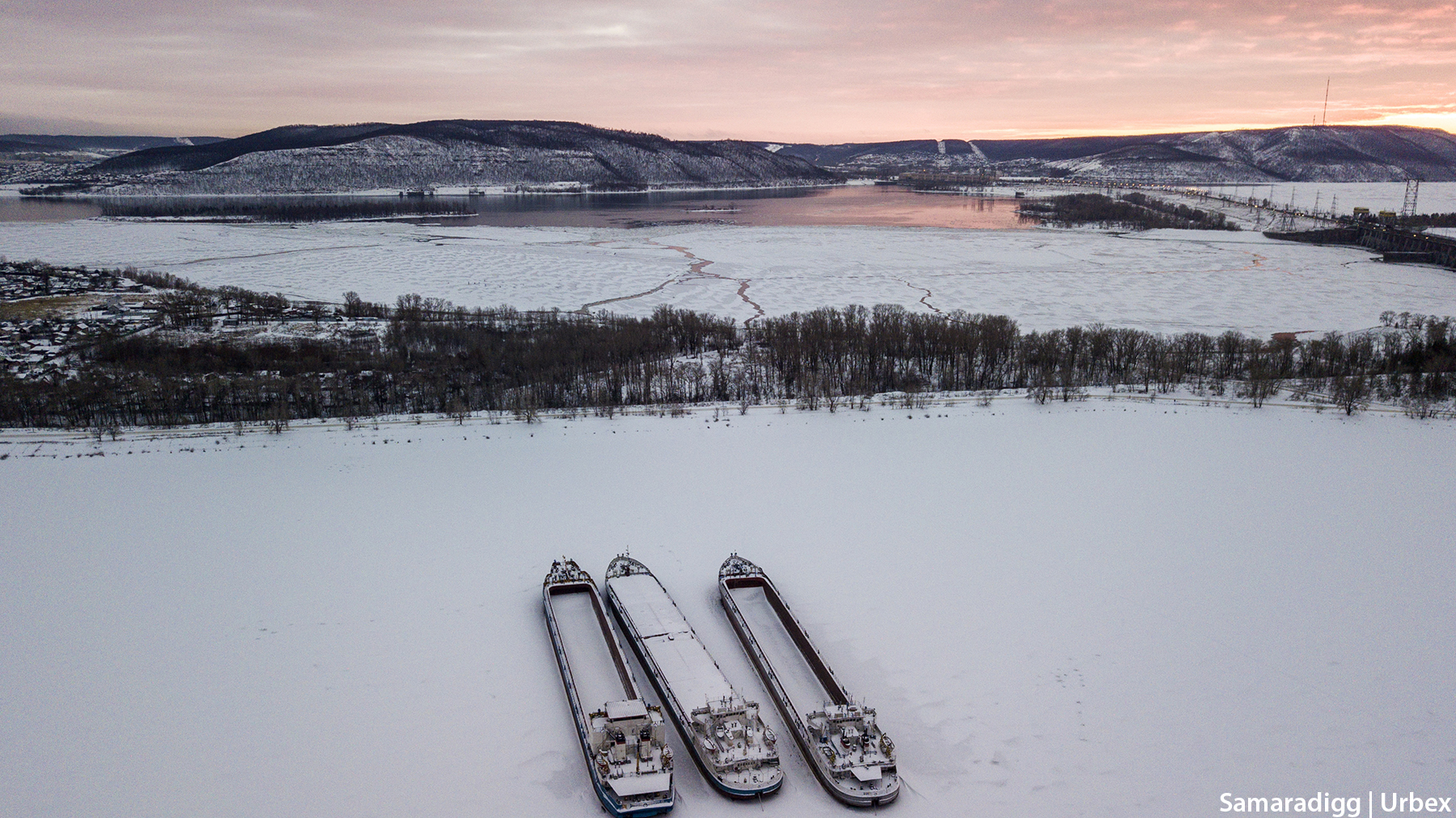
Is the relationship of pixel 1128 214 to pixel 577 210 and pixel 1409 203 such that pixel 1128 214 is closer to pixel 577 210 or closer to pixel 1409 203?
pixel 1409 203

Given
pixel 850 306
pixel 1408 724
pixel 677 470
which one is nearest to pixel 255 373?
pixel 677 470

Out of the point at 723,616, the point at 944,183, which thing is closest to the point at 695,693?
the point at 723,616

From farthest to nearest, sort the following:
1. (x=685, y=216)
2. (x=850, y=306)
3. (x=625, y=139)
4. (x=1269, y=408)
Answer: (x=625, y=139) → (x=685, y=216) → (x=850, y=306) → (x=1269, y=408)

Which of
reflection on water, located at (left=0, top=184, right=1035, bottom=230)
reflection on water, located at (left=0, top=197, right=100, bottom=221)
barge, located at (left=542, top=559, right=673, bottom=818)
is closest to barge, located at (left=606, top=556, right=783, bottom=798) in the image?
barge, located at (left=542, top=559, right=673, bottom=818)

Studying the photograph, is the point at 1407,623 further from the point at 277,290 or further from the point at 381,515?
the point at 277,290

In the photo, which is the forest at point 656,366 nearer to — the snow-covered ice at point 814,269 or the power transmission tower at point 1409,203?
the snow-covered ice at point 814,269

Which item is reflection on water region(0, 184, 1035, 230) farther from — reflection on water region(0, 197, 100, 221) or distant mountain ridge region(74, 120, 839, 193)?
distant mountain ridge region(74, 120, 839, 193)

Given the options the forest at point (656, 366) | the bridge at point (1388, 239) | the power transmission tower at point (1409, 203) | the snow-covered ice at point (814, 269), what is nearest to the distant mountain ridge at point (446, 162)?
the snow-covered ice at point (814, 269)
